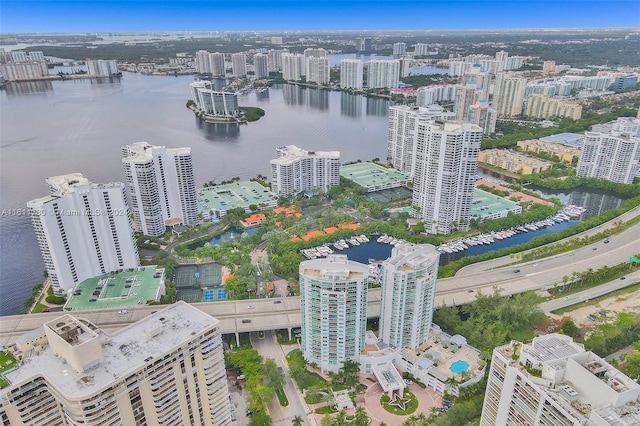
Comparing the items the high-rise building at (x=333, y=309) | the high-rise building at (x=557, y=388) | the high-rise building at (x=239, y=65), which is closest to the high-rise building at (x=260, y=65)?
the high-rise building at (x=239, y=65)

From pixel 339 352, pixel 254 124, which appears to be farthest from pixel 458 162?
pixel 254 124

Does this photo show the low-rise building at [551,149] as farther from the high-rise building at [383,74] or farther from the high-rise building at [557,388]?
the high-rise building at [557,388]

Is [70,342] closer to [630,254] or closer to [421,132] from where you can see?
[421,132]

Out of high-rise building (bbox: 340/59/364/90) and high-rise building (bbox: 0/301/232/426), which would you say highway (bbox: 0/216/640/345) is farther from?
high-rise building (bbox: 340/59/364/90)

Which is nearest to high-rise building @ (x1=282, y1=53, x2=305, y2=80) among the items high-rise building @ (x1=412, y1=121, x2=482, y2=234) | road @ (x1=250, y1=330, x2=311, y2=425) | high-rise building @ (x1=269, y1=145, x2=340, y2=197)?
high-rise building @ (x1=269, y1=145, x2=340, y2=197)

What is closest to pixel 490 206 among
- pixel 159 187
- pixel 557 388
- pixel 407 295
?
pixel 407 295
